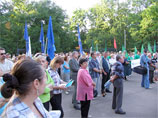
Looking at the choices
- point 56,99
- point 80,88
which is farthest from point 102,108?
point 56,99

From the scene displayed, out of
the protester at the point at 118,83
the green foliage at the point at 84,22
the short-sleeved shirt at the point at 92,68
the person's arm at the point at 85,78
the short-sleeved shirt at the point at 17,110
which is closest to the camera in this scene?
the short-sleeved shirt at the point at 17,110

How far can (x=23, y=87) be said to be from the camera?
1339mm

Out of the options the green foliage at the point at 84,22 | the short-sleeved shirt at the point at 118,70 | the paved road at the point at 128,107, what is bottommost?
the paved road at the point at 128,107

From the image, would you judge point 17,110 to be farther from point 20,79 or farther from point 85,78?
point 85,78

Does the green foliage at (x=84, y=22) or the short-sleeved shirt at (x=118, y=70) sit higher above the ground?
the green foliage at (x=84, y=22)

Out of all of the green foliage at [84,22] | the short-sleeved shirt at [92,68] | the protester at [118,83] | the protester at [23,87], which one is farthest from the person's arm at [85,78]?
the green foliage at [84,22]

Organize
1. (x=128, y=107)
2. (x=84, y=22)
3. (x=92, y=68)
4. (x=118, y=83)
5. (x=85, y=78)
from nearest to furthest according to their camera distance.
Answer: (x=85, y=78)
(x=118, y=83)
(x=128, y=107)
(x=92, y=68)
(x=84, y=22)

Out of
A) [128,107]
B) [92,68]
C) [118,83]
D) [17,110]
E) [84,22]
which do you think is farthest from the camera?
[84,22]

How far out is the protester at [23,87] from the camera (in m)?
1.30

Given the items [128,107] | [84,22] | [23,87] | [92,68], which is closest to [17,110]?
[23,87]

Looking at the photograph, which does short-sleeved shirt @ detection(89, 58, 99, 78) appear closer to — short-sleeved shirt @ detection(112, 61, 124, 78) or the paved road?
the paved road

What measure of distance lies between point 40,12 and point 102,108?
3005 cm

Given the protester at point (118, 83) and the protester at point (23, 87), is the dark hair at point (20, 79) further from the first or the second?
the protester at point (118, 83)

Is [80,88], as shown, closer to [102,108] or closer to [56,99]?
[56,99]
